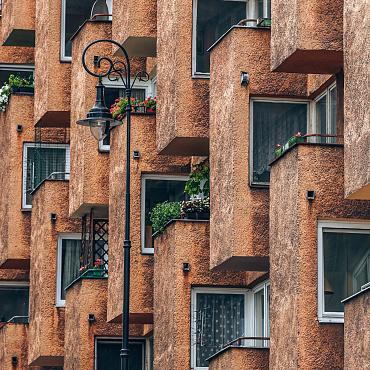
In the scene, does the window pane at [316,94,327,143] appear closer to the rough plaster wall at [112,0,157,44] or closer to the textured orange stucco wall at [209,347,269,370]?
the textured orange stucco wall at [209,347,269,370]

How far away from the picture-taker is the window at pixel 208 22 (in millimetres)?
30266

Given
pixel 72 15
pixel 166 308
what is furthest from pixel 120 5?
pixel 166 308

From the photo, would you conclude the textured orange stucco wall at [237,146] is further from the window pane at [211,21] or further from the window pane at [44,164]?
the window pane at [44,164]

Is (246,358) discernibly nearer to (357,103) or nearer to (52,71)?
(357,103)

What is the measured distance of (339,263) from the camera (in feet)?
79.3

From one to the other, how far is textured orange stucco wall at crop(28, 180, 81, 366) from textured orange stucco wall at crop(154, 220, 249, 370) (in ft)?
27.4

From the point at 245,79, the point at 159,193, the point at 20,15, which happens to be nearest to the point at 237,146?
the point at 245,79

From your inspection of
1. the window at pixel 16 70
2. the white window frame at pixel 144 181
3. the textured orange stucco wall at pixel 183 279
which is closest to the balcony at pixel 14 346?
the window at pixel 16 70

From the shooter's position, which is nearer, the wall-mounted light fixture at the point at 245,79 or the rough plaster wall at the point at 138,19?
the wall-mounted light fixture at the point at 245,79

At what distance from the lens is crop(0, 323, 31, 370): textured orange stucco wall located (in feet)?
136

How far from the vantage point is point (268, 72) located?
2764 cm

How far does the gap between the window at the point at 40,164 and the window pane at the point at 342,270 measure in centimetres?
1713

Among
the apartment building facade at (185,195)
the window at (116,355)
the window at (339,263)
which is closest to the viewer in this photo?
the window at (339,263)

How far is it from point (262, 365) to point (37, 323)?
13.3 metres
